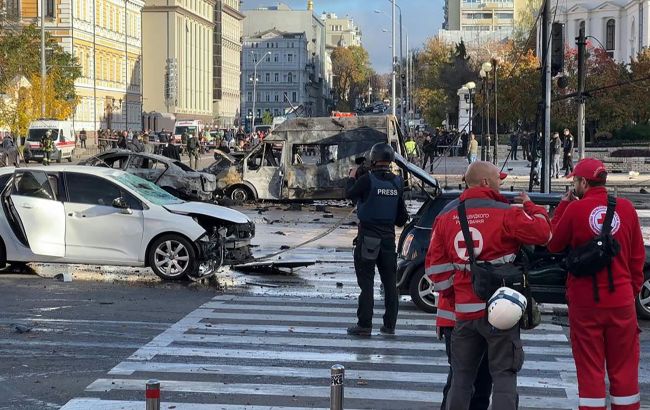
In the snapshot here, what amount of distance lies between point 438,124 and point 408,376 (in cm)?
8367

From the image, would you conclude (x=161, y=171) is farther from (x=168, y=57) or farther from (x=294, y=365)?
(x=168, y=57)

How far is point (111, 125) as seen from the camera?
3807 inches

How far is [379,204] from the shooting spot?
1021 centimetres

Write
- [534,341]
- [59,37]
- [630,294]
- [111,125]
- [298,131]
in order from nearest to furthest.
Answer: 1. [630,294]
2. [534,341]
3. [298,131]
4. [59,37]
5. [111,125]

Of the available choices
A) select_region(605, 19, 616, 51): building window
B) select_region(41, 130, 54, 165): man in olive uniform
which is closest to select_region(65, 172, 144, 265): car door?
select_region(41, 130, 54, 165): man in olive uniform

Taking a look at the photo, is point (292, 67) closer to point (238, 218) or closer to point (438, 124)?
point (438, 124)

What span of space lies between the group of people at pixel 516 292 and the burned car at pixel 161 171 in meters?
20.5

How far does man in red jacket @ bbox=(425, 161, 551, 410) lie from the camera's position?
6.16 m

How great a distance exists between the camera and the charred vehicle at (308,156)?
89.8 feet

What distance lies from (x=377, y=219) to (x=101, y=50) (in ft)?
285

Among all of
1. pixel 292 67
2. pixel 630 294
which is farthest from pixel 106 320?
pixel 292 67

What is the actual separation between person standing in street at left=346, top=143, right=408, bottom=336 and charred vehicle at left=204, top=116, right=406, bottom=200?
1681 centimetres

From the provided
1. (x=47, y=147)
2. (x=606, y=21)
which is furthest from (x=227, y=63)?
(x=47, y=147)

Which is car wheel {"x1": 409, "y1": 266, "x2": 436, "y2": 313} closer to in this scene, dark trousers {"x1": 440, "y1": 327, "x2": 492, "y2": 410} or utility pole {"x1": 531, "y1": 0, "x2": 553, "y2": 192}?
dark trousers {"x1": 440, "y1": 327, "x2": 492, "y2": 410}
